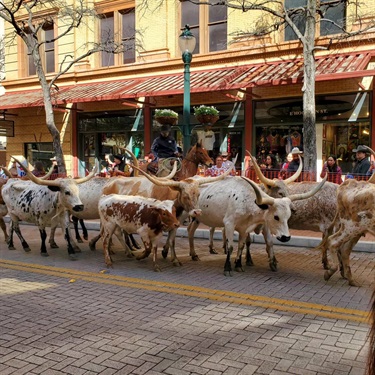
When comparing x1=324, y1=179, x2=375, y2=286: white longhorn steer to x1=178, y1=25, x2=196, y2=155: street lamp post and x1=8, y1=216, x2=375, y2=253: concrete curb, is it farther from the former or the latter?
x1=178, y1=25, x2=196, y2=155: street lamp post

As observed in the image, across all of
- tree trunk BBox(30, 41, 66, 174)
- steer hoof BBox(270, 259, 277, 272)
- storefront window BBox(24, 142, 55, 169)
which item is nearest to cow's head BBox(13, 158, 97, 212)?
steer hoof BBox(270, 259, 277, 272)

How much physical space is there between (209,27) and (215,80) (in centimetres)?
366

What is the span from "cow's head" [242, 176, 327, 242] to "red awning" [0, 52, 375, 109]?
6874mm

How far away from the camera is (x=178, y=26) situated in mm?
17891

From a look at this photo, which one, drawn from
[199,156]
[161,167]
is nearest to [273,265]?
[199,156]

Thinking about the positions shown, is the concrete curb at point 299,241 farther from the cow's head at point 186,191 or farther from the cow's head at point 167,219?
the cow's head at point 167,219

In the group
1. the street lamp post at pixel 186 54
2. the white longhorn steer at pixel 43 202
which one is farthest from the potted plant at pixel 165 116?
the white longhorn steer at pixel 43 202

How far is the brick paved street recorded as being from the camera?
385cm

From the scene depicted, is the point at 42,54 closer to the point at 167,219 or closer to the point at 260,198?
the point at 167,219

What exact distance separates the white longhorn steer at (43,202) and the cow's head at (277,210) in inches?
136

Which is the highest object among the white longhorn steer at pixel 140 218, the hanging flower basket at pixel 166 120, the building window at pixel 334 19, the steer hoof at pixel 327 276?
the building window at pixel 334 19

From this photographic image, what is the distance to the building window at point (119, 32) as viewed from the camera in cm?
1883

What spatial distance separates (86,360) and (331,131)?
12.8 meters

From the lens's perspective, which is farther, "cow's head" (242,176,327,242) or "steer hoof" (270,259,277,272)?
"steer hoof" (270,259,277,272)
